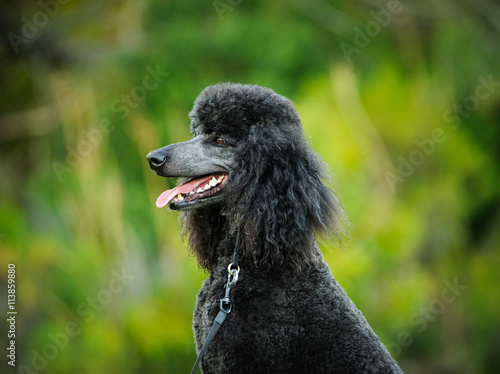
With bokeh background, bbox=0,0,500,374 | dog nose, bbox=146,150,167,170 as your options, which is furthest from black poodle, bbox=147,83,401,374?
bokeh background, bbox=0,0,500,374

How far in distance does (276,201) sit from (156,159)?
0.44 metres

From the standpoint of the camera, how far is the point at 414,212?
332 inches

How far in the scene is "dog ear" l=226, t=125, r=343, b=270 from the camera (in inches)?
85.2

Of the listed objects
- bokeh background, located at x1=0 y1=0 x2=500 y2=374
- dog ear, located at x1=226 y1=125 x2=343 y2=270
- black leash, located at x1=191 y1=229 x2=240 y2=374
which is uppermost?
bokeh background, located at x1=0 y1=0 x2=500 y2=374

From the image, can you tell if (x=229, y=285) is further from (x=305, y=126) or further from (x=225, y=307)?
A: (x=305, y=126)

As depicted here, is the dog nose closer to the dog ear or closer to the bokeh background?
the dog ear

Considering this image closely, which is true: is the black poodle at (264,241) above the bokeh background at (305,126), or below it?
below

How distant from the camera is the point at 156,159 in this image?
219 centimetres

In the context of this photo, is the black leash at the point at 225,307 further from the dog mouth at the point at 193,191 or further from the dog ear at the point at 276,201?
the dog mouth at the point at 193,191

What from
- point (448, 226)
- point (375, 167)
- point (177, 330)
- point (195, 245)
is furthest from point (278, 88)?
point (195, 245)

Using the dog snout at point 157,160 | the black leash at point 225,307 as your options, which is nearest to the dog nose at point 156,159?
the dog snout at point 157,160

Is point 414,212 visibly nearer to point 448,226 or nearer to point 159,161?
point 448,226

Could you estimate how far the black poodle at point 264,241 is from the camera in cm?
209

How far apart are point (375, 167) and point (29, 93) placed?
4.93m
